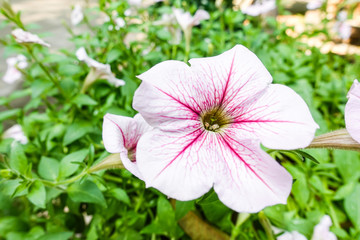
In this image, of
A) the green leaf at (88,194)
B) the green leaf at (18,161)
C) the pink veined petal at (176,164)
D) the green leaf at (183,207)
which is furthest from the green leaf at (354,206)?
the green leaf at (18,161)

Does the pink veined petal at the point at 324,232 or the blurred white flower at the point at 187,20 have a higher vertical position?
the blurred white flower at the point at 187,20

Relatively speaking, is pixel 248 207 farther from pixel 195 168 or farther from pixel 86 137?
pixel 86 137

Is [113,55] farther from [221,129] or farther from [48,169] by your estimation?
[221,129]

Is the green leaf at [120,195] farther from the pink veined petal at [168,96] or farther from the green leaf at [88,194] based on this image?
the pink veined petal at [168,96]

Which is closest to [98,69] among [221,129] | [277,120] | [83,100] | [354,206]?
[83,100]

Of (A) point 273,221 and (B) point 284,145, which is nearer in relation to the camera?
(B) point 284,145

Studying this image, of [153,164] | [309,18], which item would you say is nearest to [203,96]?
[153,164]
